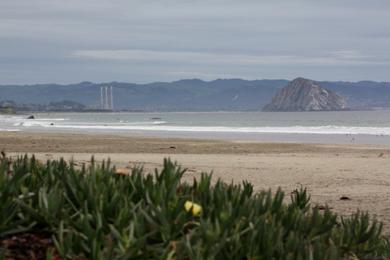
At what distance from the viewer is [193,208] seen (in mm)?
4148

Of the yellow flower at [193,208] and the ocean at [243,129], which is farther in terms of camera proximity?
the ocean at [243,129]

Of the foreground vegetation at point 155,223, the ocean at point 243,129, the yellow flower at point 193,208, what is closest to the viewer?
the foreground vegetation at point 155,223

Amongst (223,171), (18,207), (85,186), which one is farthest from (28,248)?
(223,171)

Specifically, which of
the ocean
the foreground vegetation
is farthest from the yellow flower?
the ocean

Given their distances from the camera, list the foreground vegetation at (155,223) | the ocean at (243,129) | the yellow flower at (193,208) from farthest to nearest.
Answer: the ocean at (243,129)
the yellow flower at (193,208)
the foreground vegetation at (155,223)

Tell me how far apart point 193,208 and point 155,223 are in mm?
399

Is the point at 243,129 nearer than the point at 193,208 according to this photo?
No

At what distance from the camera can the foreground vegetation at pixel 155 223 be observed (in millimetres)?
3510

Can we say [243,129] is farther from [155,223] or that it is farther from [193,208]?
[155,223]

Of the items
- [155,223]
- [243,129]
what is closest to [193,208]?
[155,223]

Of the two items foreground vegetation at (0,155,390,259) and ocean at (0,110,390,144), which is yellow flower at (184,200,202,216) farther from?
ocean at (0,110,390,144)

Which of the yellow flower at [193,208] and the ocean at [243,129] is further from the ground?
the yellow flower at [193,208]

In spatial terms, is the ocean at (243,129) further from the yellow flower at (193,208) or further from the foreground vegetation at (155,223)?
the yellow flower at (193,208)

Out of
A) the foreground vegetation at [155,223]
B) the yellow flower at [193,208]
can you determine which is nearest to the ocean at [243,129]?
the foreground vegetation at [155,223]
